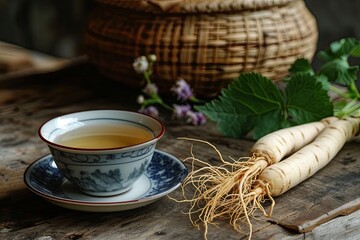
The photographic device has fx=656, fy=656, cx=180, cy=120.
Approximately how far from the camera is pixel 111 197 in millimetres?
742

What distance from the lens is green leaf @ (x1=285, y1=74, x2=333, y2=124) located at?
94cm

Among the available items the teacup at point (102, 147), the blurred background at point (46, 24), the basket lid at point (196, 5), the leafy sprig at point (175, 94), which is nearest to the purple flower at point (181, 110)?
the leafy sprig at point (175, 94)

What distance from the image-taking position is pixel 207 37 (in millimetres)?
1031

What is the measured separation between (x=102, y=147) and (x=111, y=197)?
2.3 inches

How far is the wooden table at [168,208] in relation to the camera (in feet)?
2.26

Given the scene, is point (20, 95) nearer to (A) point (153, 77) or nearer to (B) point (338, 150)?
(A) point (153, 77)

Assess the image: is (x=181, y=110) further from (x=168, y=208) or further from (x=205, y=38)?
(x=168, y=208)

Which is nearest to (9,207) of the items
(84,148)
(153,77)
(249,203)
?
(84,148)

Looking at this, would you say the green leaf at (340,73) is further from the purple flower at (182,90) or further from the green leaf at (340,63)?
the purple flower at (182,90)

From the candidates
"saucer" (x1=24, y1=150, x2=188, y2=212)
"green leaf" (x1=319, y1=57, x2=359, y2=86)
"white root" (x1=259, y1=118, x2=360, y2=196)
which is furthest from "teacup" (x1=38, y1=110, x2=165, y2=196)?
"green leaf" (x1=319, y1=57, x2=359, y2=86)

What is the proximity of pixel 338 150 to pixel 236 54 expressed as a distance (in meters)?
→ 0.24

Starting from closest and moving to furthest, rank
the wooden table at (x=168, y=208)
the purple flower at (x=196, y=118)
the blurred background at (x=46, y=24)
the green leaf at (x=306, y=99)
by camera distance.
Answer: the wooden table at (x=168, y=208) < the green leaf at (x=306, y=99) < the purple flower at (x=196, y=118) < the blurred background at (x=46, y=24)

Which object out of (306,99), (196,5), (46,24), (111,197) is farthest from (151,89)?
(46,24)

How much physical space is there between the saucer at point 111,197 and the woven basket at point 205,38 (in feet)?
0.84
